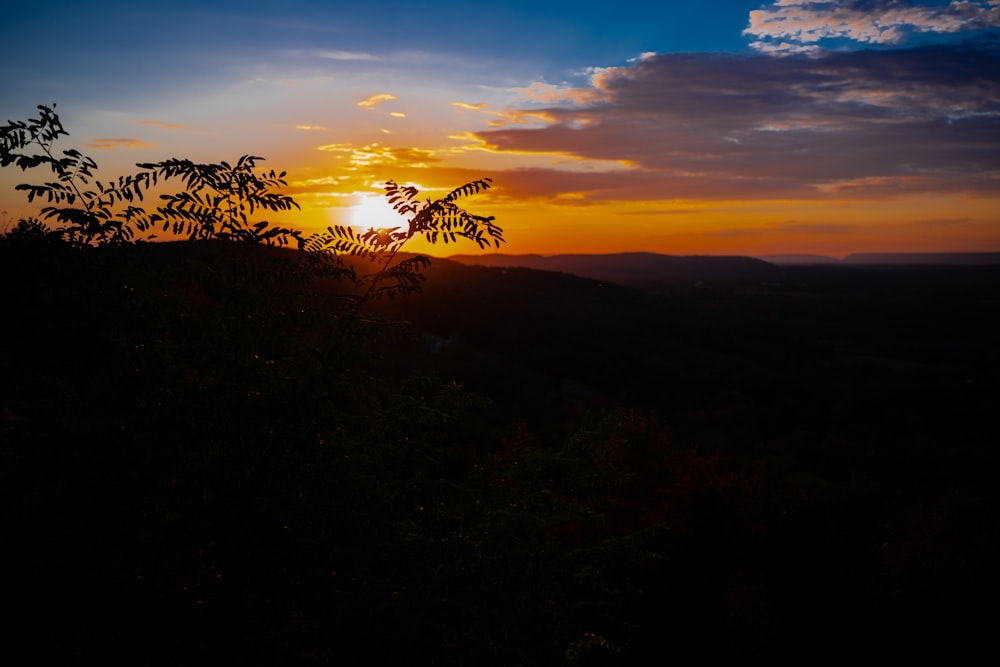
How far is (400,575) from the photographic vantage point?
16.8ft

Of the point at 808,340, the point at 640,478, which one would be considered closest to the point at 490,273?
the point at 808,340

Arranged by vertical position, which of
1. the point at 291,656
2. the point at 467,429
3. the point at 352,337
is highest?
the point at 352,337

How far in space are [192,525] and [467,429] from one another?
20133mm

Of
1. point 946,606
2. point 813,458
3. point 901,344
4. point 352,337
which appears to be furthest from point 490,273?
point 352,337

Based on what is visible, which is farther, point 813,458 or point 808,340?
point 808,340

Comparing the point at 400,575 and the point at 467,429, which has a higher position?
the point at 400,575

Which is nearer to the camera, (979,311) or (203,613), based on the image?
(203,613)

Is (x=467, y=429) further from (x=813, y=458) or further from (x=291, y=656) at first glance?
(x=291, y=656)

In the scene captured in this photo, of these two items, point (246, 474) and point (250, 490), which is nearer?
point (250, 490)

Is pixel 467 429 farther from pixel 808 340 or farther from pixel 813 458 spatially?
pixel 808 340

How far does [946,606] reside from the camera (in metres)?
14.4

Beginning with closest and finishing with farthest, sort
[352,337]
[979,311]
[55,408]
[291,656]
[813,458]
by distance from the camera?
[55,408], [291,656], [352,337], [813,458], [979,311]

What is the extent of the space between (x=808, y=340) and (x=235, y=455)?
78782 millimetres

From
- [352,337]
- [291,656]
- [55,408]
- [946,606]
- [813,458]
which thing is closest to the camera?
[55,408]
